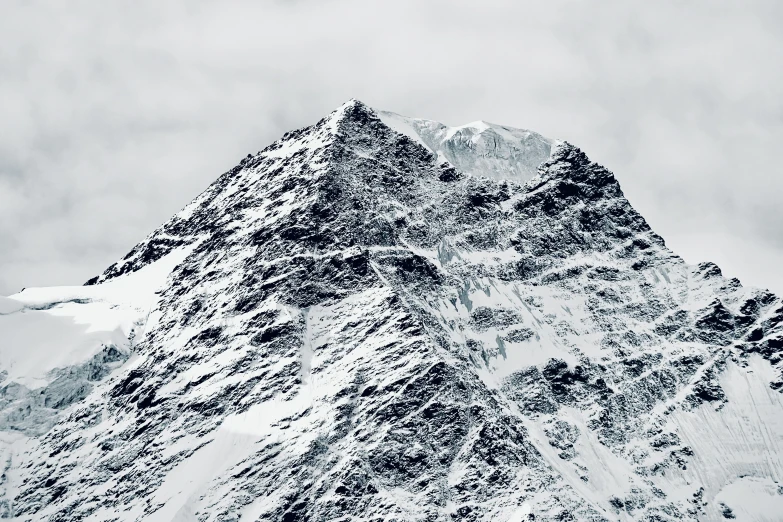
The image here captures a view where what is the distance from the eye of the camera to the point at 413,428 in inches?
7756

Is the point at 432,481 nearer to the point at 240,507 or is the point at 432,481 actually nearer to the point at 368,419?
the point at 368,419

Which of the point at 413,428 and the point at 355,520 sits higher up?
the point at 413,428

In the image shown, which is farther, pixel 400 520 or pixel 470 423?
pixel 470 423

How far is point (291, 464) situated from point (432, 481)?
867 inches

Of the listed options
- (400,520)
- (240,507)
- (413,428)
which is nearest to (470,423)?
(413,428)

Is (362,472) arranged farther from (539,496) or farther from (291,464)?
(539,496)

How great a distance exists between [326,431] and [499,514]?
3028cm

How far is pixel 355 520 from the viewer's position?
609ft

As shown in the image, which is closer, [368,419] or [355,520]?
[355,520]

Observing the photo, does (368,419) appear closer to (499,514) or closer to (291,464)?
(291,464)

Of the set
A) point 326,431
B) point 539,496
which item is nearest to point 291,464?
point 326,431

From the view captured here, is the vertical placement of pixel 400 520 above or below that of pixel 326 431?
below

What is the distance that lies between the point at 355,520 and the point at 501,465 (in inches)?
925

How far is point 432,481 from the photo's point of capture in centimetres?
19025
